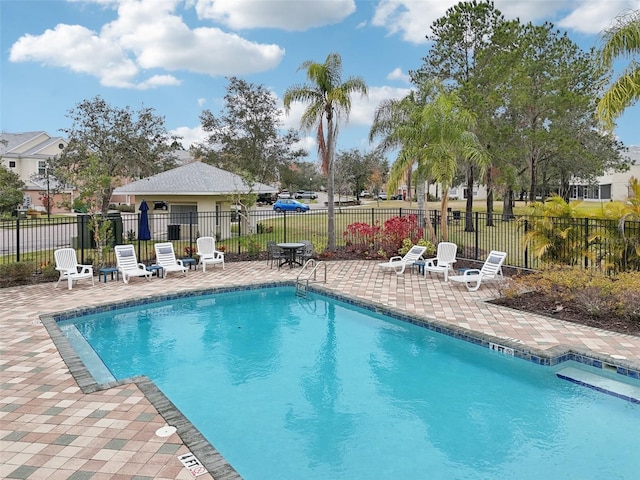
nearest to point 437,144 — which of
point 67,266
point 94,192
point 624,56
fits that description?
point 624,56

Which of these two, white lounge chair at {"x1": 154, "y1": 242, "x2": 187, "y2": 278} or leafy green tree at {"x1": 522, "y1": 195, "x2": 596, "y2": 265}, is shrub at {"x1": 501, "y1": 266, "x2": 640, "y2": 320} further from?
white lounge chair at {"x1": 154, "y1": 242, "x2": 187, "y2": 278}

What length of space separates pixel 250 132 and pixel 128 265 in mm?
18646

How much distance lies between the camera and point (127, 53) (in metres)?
15.2

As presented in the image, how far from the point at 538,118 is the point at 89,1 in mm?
22952

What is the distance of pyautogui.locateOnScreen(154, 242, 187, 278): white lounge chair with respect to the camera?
13.3 m

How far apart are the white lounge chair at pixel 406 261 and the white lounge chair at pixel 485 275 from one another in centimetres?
192

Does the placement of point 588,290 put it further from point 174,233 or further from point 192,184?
point 174,233

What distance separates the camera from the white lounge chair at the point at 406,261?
13625 mm

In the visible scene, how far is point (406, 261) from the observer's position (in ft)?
44.8

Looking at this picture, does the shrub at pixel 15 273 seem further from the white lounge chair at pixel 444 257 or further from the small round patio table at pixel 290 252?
the white lounge chair at pixel 444 257

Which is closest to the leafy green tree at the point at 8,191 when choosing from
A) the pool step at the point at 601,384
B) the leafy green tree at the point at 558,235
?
the leafy green tree at the point at 558,235

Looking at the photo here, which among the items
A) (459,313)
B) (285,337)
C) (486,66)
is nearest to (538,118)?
(486,66)

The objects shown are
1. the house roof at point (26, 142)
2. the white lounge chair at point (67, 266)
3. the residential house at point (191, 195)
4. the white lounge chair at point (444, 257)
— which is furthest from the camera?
the house roof at point (26, 142)

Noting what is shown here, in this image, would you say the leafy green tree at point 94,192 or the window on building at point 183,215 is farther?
the window on building at point 183,215
